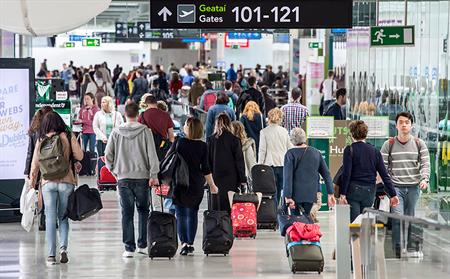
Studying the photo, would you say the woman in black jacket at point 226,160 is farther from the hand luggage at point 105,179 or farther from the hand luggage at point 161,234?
the hand luggage at point 105,179

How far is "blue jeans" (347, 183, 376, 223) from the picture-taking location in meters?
12.2

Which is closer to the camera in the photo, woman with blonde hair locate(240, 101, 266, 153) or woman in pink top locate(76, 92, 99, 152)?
woman with blonde hair locate(240, 101, 266, 153)

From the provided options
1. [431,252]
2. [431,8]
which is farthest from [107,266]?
[431,8]

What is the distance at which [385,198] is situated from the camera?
1304 cm

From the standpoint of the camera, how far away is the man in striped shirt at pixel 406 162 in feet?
42.9

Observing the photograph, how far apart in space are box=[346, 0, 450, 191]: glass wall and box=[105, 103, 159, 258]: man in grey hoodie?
15.1ft

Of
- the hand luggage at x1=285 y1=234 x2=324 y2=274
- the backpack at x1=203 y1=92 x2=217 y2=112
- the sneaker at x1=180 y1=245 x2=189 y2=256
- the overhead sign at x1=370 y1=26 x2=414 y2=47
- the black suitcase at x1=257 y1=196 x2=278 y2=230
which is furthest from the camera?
the backpack at x1=203 y1=92 x2=217 y2=112

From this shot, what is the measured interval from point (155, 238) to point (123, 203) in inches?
21.7

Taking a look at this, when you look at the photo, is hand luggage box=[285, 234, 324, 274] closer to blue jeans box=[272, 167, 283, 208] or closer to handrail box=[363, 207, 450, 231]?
handrail box=[363, 207, 450, 231]

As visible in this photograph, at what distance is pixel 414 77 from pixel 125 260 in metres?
7.46

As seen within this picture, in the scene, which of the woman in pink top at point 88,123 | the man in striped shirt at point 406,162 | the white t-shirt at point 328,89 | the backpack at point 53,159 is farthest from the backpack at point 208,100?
the backpack at point 53,159

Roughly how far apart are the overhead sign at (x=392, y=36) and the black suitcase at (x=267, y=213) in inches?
111

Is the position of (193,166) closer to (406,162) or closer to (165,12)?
(165,12)

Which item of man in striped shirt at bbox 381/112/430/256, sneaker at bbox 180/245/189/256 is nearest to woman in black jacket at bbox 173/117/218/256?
sneaker at bbox 180/245/189/256
